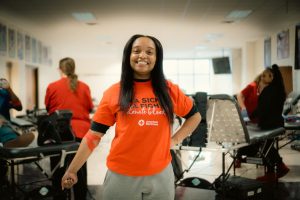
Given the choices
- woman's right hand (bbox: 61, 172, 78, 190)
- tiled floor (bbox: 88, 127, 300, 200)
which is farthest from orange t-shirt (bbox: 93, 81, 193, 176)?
tiled floor (bbox: 88, 127, 300, 200)

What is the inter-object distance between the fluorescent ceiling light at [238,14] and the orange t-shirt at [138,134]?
19.2ft

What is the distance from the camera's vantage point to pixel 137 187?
53.3 inches

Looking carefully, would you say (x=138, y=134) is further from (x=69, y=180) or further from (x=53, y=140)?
(x=53, y=140)

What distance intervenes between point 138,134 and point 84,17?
243 inches

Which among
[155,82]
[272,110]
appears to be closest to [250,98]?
[272,110]

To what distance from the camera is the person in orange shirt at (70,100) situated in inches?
115

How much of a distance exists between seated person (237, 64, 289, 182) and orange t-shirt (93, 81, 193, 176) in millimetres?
2491

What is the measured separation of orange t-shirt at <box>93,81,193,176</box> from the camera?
134cm

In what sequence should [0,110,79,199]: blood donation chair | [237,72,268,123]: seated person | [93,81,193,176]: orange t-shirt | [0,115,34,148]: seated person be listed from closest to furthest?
[93,81,193,176]: orange t-shirt, [0,110,79,199]: blood donation chair, [0,115,34,148]: seated person, [237,72,268,123]: seated person

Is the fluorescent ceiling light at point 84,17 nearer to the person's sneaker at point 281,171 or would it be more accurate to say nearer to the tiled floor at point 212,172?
the tiled floor at point 212,172

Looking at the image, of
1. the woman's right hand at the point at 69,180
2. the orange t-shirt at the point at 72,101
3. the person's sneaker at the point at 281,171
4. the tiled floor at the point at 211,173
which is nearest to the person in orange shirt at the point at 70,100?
the orange t-shirt at the point at 72,101

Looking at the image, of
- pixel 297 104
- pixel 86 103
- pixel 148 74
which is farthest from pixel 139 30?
pixel 148 74

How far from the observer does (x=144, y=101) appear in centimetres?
139

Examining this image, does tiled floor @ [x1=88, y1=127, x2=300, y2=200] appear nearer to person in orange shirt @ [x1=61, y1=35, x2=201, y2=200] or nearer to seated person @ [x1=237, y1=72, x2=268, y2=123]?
seated person @ [x1=237, y1=72, x2=268, y2=123]
